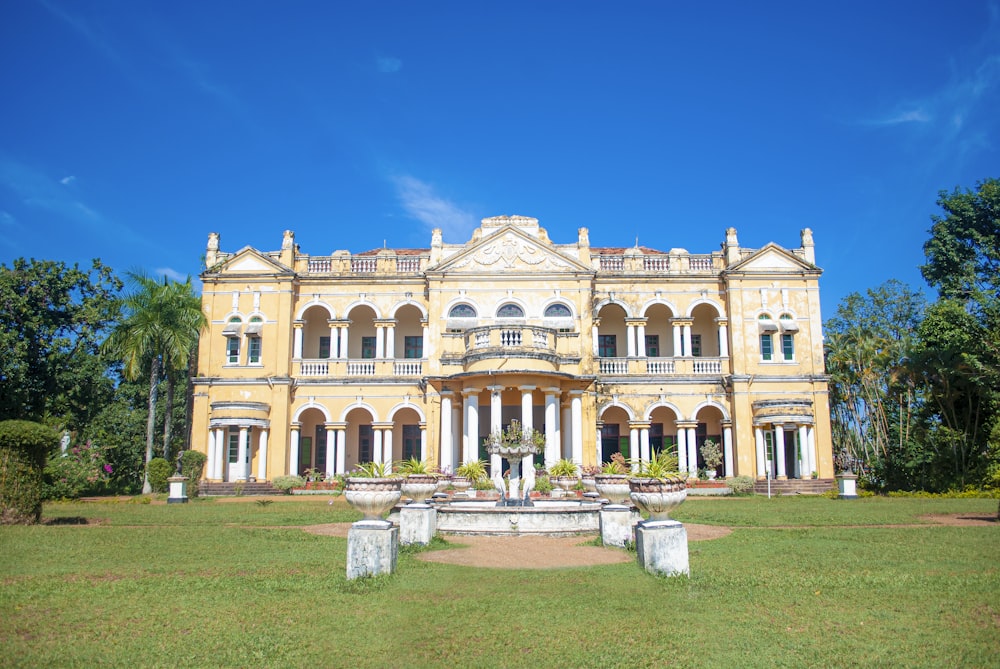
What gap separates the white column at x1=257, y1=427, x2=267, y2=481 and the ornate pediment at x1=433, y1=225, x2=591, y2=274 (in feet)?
31.3

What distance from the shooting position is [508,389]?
2895 centimetres

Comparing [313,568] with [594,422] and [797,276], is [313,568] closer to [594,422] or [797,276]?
[594,422]

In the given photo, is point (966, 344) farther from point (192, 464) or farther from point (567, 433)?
point (192, 464)

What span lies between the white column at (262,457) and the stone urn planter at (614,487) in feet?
66.6

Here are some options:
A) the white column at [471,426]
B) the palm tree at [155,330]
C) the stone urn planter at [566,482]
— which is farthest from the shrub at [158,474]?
the stone urn planter at [566,482]

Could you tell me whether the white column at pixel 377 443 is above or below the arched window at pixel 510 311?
below

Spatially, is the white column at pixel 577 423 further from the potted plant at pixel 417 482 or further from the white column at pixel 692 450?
the potted plant at pixel 417 482

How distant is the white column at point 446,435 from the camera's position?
2912 centimetres

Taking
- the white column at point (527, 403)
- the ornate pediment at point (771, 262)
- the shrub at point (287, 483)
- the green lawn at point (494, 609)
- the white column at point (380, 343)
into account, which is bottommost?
the green lawn at point (494, 609)

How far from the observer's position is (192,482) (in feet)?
86.6

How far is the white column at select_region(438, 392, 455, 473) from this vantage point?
2912 cm

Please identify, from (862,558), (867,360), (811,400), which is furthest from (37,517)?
(867,360)

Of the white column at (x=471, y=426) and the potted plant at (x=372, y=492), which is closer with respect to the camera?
the potted plant at (x=372, y=492)

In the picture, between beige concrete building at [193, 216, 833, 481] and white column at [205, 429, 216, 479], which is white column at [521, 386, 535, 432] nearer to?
beige concrete building at [193, 216, 833, 481]
